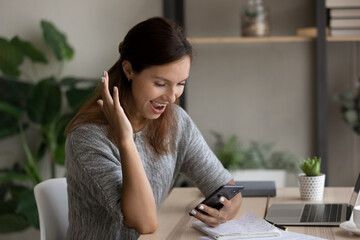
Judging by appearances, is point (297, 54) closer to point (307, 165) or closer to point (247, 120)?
point (247, 120)

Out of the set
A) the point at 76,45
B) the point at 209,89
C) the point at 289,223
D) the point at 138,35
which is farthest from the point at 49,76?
the point at 289,223

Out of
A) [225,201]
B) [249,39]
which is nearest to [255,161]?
[249,39]

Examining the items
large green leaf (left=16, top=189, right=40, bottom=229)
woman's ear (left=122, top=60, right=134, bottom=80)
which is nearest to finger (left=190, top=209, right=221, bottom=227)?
woman's ear (left=122, top=60, right=134, bottom=80)

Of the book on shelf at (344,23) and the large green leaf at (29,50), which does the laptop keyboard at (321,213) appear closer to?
the book on shelf at (344,23)

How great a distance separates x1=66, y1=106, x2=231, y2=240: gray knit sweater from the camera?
166 centimetres

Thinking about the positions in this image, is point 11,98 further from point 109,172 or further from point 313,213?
point 313,213

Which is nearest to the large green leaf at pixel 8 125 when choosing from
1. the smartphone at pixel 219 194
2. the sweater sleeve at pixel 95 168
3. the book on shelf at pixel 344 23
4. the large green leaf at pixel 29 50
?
the large green leaf at pixel 29 50

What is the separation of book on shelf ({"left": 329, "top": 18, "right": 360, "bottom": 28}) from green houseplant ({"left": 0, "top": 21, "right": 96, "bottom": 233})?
4.65 feet

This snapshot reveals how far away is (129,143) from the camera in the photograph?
1.63 meters

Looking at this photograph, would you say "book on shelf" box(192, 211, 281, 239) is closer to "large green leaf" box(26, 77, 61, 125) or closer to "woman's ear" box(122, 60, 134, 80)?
"woman's ear" box(122, 60, 134, 80)

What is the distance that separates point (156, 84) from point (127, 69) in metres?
0.11

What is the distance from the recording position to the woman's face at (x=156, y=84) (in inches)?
67.9

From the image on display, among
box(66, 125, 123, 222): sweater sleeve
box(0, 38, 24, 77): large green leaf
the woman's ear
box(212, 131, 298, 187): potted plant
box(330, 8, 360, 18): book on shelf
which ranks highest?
box(330, 8, 360, 18): book on shelf

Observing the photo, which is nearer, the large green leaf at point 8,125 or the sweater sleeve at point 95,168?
the sweater sleeve at point 95,168
